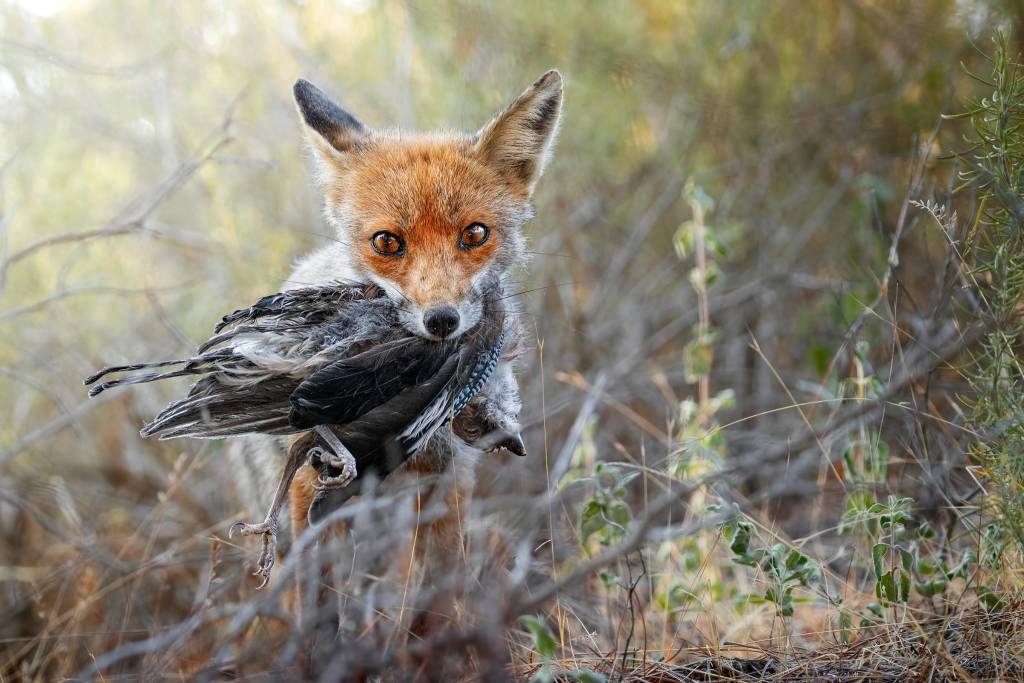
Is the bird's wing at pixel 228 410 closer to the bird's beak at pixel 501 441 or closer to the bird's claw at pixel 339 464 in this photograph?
the bird's claw at pixel 339 464

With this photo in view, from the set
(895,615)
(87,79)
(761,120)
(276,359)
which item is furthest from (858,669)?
(87,79)

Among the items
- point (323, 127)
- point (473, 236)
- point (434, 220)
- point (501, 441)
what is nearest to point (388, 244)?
point (434, 220)

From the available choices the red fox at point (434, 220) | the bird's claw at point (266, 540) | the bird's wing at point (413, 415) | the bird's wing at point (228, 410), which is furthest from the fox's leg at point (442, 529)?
the bird's wing at point (228, 410)

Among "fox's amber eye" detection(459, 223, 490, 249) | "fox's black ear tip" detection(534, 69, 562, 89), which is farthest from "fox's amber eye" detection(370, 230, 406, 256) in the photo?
"fox's black ear tip" detection(534, 69, 562, 89)

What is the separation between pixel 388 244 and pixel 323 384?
41.3 inches

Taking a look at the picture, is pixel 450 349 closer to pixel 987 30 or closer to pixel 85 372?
pixel 85 372

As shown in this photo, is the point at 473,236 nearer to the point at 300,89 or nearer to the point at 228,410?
the point at 300,89

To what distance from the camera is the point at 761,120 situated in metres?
7.54

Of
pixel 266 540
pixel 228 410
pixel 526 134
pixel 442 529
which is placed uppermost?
pixel 526 134

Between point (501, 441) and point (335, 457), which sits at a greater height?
point (335, 457)

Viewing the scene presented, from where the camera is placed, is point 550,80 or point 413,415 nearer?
point 413,415

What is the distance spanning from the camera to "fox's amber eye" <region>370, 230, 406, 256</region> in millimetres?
3624

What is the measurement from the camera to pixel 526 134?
412 cm

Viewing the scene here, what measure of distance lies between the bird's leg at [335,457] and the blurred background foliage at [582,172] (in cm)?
315
